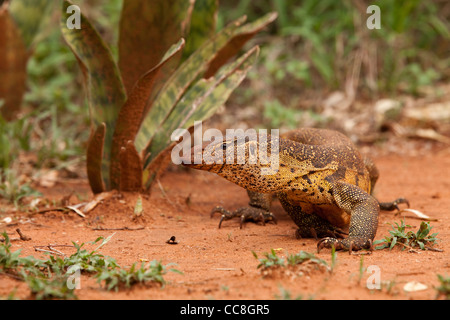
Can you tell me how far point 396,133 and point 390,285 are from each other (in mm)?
5546

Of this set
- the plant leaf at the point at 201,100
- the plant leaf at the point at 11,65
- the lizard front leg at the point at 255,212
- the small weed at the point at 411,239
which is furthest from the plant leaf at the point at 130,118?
the plant leaf at the point at 11,65

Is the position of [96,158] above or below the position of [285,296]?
above

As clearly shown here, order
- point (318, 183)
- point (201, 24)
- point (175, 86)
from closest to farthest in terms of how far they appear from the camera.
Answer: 1. point (318, 183)
2. point (175, 86)
3. point (201, 24)

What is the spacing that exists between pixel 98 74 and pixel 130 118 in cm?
47

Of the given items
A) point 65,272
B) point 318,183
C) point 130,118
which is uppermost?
point 130,118

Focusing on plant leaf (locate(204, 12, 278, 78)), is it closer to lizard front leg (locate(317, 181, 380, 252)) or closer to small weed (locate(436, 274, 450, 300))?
lizard front leg (locate(317, 181, 380, 252))

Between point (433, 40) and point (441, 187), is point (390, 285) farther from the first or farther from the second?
point (433, 40)

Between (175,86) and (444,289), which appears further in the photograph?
(175,86)

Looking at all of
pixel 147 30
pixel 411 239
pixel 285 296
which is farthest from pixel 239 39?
pixel 285 296

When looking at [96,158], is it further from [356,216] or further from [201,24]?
[356,216]

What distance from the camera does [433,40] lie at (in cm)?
958

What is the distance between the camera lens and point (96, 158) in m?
4.42

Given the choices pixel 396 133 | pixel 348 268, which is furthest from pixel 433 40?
pixel 348 268

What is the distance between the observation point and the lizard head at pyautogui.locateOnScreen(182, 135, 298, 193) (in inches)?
143
